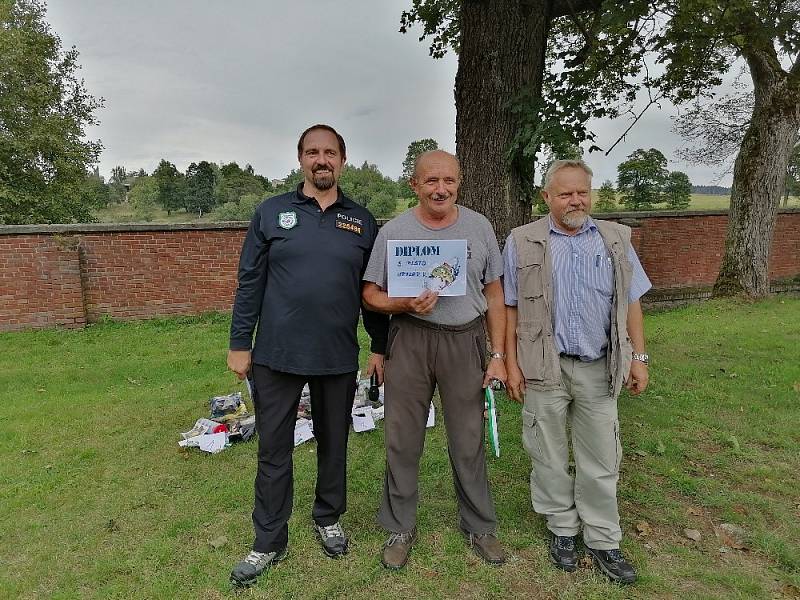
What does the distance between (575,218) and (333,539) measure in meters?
2.13

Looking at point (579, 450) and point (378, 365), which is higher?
point (378, 365)

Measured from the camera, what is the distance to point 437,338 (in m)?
2.70

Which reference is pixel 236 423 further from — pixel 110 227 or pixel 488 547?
pixel 110 227

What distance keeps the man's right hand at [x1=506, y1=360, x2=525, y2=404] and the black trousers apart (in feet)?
2.64

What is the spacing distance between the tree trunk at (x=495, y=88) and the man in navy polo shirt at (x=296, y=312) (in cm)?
263

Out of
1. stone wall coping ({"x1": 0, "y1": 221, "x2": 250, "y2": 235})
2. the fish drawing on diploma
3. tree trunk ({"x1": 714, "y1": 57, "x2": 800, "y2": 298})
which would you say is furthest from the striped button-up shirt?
tree trunk ({"x1": 714, "y1": 57, "x2": 800, "y2": 298})

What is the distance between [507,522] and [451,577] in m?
0.61

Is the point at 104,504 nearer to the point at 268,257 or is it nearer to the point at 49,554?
the point at 49,554

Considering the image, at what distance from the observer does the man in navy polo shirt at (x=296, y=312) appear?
265 centimetres

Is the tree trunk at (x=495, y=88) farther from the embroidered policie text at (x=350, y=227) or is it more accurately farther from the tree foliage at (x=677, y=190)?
the tree foliage at (x=677, y=190)

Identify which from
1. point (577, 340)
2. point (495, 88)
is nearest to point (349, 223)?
point (577, 340)

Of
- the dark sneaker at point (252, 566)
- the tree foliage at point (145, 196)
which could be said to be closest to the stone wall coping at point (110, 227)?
the dark sneaker at point (252, 566)

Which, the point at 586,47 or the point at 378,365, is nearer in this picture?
the point at 378,365

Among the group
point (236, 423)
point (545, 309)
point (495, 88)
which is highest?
point (495, 88)
